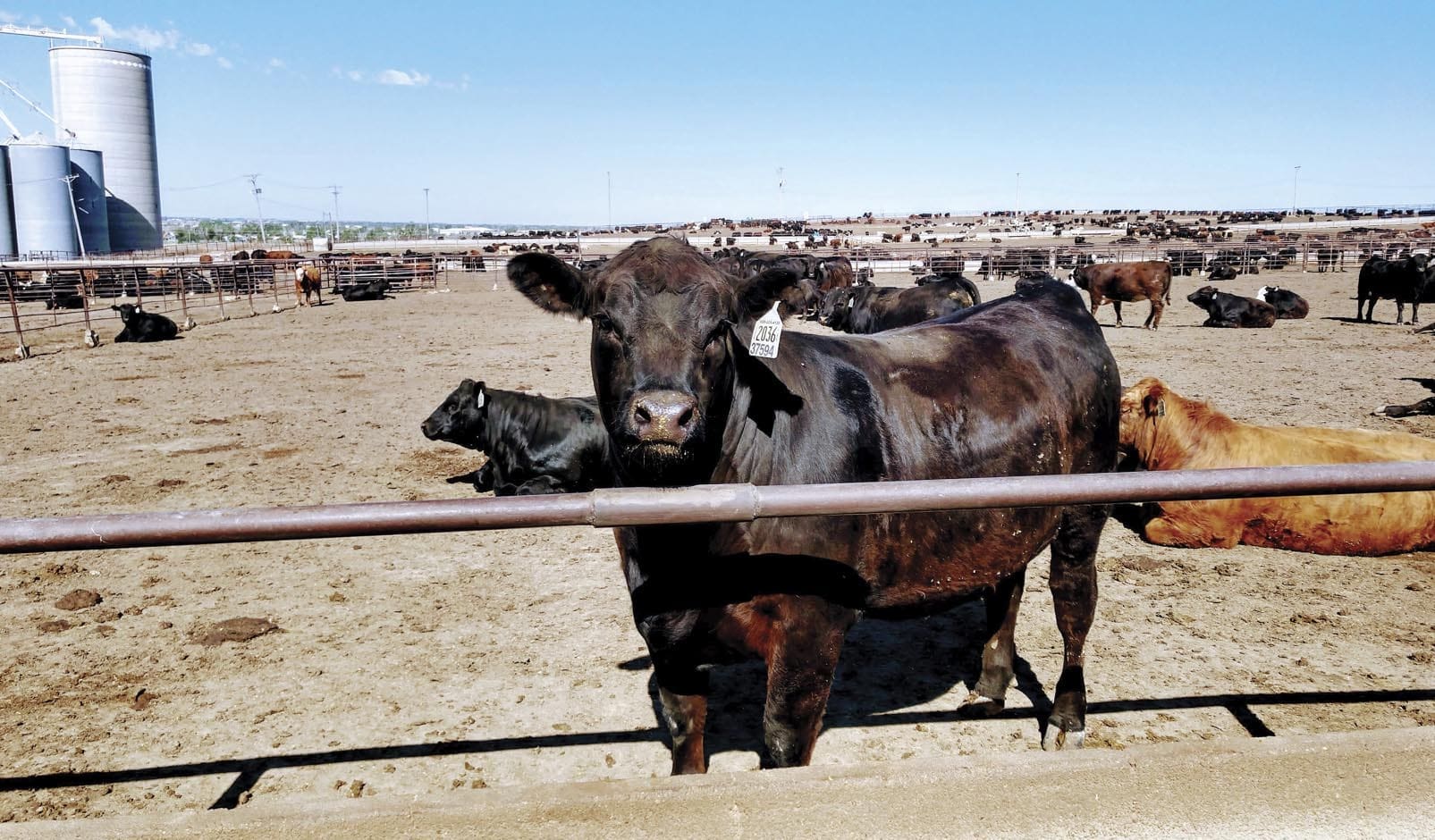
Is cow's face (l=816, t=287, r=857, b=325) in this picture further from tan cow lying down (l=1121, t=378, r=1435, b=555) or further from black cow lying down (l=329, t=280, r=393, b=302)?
black cow lying down (l=329, t=280, r=393, b=302)

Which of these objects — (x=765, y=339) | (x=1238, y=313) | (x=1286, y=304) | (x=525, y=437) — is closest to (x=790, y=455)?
(x=765, y=339)

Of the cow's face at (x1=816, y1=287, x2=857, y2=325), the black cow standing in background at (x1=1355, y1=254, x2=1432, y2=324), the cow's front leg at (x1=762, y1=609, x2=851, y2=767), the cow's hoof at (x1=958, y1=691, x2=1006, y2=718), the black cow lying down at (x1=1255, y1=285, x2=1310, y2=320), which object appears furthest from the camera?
the black cow lying down at (x1=1255, y1=285, x2=1310, y2=320)

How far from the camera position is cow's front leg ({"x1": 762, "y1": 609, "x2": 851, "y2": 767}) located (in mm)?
2951

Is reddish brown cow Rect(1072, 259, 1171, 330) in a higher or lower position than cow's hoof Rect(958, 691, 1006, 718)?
higher

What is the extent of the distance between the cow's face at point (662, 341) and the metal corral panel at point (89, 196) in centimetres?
8672

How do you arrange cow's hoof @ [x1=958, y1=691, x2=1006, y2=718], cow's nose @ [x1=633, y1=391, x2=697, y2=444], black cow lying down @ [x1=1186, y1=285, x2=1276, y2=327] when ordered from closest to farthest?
cow's nose @ [x1=633, y1=391, x2=697, y2=444] < cow's hoof @ [x1=958, y1=691, x2=1006, y2=718] < black cow lying down @ [x1=1186, y1=285, x2=1276, y2=327]

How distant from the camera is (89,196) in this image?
73562 mm

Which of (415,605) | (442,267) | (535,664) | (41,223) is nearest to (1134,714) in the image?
(535,664)

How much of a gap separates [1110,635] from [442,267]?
42.6 meters

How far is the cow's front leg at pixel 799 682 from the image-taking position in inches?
116

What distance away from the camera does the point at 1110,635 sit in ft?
16.8

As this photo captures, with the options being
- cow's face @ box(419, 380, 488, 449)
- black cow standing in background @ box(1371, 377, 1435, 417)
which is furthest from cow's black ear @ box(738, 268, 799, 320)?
black cow standing in background @ box(1371, 377, 1435, 417)

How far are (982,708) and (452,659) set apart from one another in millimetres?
2883

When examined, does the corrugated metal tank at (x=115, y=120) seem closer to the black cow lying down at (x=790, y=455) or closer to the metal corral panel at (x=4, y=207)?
the metal corral panel at (x=4, y=207)
